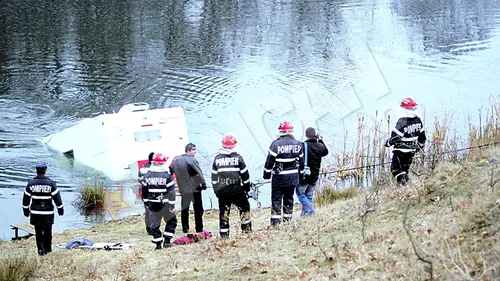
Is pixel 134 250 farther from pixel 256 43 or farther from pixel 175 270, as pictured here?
pixel 256 43

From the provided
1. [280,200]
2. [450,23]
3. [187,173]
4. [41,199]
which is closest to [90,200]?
[41,199]

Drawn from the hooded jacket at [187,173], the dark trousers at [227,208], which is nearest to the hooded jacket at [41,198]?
the hooded jacket at [187,173]

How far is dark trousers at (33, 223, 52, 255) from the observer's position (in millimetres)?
13164

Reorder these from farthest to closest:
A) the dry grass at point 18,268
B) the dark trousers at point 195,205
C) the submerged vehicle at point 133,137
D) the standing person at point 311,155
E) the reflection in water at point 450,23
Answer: the reflection in water at point 450,23, the submerged vehicle at point 133,137, the dark trousers at point 195,205, the standing person at point 311,155, the dry grass at point 18,268

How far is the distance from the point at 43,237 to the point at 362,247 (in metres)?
6.34

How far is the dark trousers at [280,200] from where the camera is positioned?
12.4m

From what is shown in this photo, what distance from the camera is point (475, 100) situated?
27.6 m

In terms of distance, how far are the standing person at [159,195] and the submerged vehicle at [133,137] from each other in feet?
29.6

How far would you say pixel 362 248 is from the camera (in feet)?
29.4

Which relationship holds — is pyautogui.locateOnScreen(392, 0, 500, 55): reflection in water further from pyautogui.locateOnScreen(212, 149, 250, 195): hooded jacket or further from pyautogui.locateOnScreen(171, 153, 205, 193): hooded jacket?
pyautogui.locateOnScreen(212, 149, 250, 195): hooded jacket

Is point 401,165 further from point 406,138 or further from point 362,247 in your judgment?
point 362,247

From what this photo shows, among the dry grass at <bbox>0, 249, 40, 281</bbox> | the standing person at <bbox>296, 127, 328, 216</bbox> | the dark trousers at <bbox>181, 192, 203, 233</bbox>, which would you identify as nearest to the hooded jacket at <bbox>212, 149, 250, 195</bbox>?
the standing person at <bbox>296, 127, 328, 216</bbox>

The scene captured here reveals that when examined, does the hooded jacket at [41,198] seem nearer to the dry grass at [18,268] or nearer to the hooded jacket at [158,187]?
the dry grass at [18,268]

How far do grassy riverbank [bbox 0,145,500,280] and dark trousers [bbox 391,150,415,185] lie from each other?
1.02 ft
